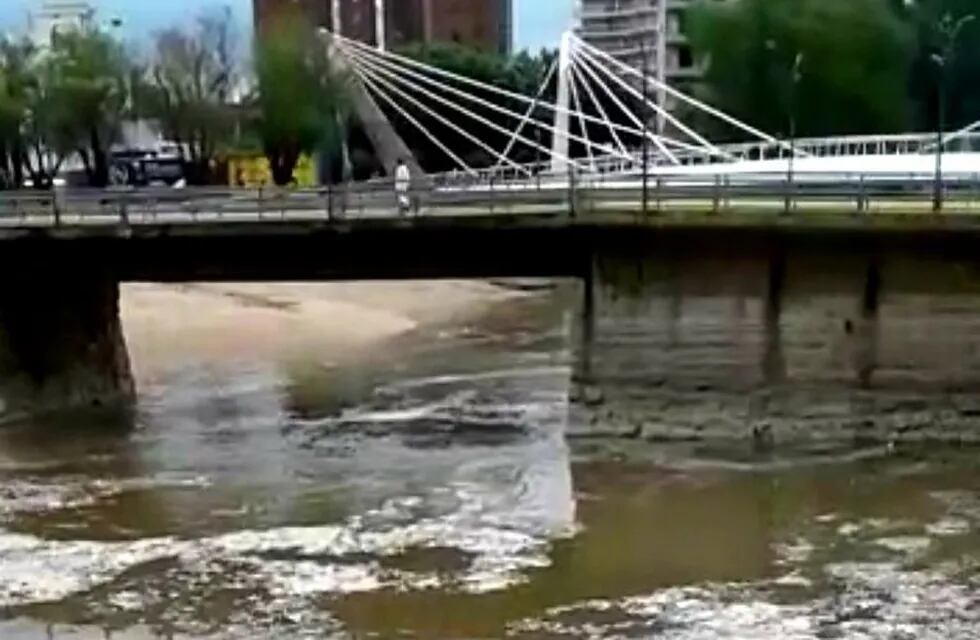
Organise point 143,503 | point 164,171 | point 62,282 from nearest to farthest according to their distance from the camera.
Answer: point 143,503
point 62,282
point 164,171

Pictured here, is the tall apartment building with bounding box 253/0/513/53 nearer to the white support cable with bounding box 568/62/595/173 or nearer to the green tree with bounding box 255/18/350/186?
the green tree with bounding box 255/18/350/186

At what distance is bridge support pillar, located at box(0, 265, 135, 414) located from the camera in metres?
49.3

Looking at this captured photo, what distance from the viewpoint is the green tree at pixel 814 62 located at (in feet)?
319

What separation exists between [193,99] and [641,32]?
50.7 m

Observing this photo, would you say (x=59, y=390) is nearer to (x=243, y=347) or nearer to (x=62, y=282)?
(x=62, y=282)

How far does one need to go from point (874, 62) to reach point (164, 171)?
131ft

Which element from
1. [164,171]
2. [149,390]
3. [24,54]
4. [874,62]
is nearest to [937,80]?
[874,62]

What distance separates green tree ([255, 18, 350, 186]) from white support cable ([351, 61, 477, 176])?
438 cm

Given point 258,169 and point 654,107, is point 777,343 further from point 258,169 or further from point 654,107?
point 258,169

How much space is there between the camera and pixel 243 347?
65.2m

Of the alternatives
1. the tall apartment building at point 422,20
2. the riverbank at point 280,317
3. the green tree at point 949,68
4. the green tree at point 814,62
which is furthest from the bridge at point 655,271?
the tall apartment building at point 422,20

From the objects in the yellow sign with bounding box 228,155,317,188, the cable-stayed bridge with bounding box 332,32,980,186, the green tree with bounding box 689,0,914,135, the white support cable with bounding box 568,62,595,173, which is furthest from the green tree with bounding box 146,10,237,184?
the green tree with bounding box 689,0,914,135

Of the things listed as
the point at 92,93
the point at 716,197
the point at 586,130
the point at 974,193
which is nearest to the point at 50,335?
the point at 716,197

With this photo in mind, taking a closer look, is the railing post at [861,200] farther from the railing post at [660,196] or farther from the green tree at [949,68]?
the green tree at [949,68]
